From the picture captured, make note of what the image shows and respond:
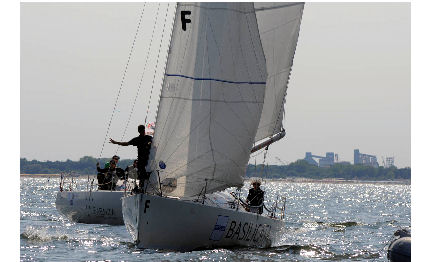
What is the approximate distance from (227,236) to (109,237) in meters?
5.44

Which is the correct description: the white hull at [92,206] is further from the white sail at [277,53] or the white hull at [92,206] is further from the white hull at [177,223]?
the white hull at [177,223]

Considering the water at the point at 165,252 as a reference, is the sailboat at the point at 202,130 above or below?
above

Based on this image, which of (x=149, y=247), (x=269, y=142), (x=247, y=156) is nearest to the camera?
(x=149, y=247)

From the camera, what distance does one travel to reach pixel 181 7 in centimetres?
1580

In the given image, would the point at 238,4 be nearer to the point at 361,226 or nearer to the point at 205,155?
the point at 205,155

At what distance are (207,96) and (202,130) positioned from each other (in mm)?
640

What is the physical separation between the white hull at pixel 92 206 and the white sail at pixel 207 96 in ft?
25.7

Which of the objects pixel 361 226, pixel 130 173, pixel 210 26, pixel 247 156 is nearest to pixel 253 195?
pixel 247 156

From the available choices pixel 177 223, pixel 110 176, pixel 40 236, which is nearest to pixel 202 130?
pixel 177 223

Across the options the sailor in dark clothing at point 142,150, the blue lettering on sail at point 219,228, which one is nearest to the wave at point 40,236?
the sailor in dark clothing at point 142,150

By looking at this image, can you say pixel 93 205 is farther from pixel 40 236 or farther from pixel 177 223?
pixel 177 223

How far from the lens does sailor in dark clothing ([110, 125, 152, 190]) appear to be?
1578 centimetres

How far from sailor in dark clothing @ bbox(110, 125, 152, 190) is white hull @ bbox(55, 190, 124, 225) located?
762cm

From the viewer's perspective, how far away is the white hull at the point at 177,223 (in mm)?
15164
